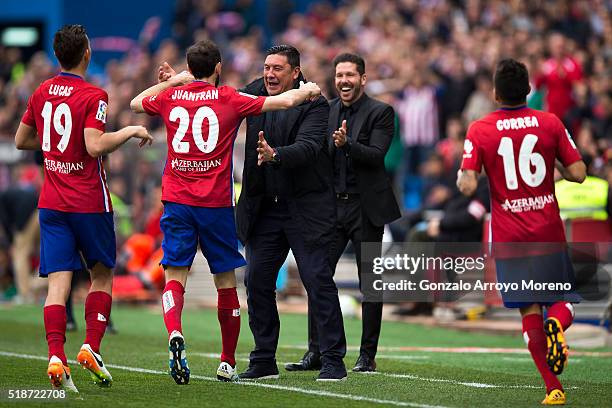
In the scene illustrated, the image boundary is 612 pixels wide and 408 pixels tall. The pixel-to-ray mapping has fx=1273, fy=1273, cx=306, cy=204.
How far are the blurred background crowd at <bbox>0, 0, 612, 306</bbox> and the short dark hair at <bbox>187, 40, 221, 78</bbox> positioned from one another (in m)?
7.37

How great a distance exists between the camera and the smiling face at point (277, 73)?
9500mm

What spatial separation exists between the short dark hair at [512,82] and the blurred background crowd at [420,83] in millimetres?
6859

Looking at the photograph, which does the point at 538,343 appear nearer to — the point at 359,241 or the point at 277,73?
the point at 359,241

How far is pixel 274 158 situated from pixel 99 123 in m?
1.25

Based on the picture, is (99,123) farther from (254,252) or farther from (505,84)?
(505,84)

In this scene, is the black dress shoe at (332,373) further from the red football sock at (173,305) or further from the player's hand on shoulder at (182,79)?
the player's hand on shoulder at (182,79)

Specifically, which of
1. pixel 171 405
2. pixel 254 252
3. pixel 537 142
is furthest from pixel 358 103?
pixel 171 405

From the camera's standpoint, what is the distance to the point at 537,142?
8.47 metres

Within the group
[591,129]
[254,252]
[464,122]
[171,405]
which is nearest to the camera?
[171,405]

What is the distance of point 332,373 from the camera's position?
943 cm

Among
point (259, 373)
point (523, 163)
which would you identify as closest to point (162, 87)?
point (259, 373)

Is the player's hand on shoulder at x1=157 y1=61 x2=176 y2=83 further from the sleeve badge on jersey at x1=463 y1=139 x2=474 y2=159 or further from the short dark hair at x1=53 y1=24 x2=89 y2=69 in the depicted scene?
the sleeve badge on jersey at x1=463 y1=139 x2=474 y2=159

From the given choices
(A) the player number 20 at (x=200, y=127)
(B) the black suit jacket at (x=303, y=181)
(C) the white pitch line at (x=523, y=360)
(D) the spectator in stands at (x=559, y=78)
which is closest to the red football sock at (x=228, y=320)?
(B) the black suit jacket at (x=303, y=181)

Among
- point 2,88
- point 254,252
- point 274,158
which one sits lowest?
point 254,252
